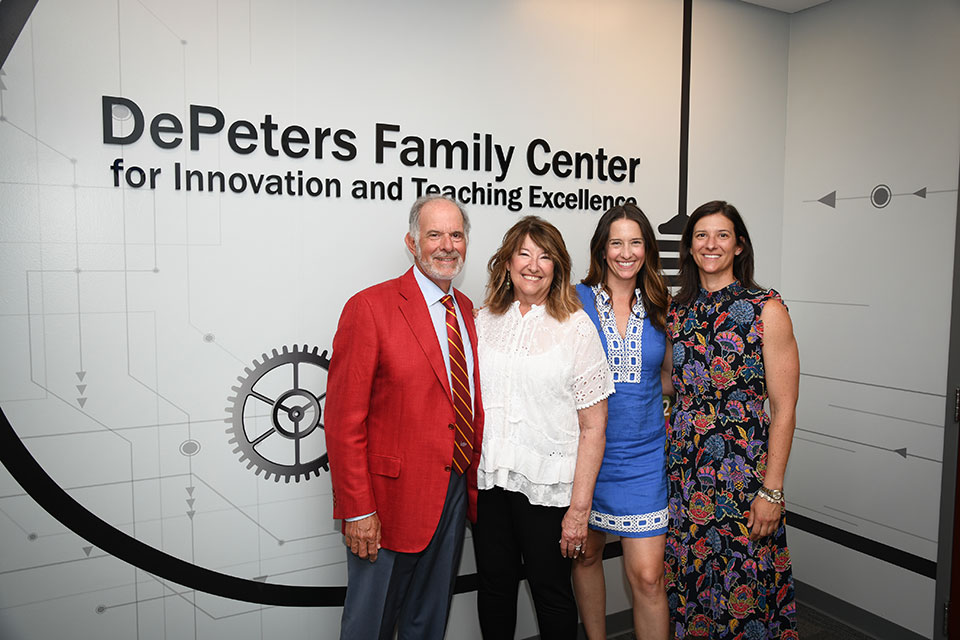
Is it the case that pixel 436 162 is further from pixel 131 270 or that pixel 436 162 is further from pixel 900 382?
pixel 900 382

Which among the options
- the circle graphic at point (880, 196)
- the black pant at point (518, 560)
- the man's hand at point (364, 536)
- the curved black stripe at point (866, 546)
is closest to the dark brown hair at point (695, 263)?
the black pant at point (518, 560)

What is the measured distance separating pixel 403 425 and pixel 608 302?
34.0 inches

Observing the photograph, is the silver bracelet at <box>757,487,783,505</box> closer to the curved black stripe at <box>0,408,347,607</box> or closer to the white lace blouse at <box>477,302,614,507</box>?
the white lace blouse at <box>477,302,614,507</box>

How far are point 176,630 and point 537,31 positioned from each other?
2.66 meters

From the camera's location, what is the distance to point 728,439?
234cm

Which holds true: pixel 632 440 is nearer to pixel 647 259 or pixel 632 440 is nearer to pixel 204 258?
pixel 647 259

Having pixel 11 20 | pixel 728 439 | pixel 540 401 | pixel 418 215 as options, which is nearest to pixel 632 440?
pixel 728 439

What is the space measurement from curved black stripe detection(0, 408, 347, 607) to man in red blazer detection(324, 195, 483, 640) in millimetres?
382

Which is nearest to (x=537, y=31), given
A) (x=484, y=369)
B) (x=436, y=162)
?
(x=436, y=162)

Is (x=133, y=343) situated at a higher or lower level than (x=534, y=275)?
lower

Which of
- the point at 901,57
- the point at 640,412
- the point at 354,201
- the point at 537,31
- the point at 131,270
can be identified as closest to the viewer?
the point at 131,270

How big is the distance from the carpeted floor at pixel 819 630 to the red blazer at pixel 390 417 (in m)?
1.56

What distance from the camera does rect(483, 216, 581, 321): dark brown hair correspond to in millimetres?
2275

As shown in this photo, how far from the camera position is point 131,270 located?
2250mm
